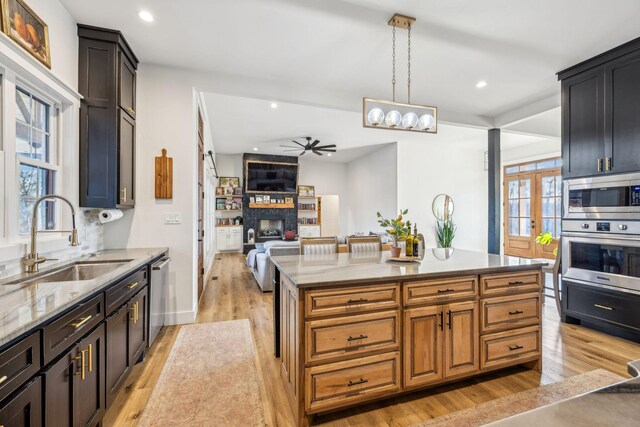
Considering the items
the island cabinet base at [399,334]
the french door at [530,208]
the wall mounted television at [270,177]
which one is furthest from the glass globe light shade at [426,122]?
the wall mounted television at [270,177]

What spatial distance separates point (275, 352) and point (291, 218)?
685 centimetres

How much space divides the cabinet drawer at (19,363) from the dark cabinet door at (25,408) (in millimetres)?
32

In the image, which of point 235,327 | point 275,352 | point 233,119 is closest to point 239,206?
point 233,119

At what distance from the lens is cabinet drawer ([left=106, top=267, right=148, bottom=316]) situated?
178 centimetres

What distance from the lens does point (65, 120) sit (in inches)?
101

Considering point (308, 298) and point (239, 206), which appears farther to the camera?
point (239, 206)

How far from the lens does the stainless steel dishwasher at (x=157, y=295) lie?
2.70 meters

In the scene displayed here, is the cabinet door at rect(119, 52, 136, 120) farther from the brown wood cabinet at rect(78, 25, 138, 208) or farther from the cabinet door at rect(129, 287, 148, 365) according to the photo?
the cabinet door at rect(129, 287, 148, 365)

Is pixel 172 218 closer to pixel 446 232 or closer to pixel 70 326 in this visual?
pixel 70 326

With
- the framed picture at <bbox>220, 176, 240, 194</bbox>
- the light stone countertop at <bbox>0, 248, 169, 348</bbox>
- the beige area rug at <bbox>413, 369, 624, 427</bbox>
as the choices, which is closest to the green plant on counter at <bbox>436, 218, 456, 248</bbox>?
the beige area rug at <bbox>413, 369, 624, 427</bbox>

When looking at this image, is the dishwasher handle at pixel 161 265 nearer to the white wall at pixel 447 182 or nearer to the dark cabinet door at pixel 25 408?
the dark cabinet door at pixel 25 408

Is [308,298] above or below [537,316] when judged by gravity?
above

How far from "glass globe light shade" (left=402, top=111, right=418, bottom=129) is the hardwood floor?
84.0 inches

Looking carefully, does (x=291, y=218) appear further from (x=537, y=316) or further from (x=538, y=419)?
(x=538, y=419)
